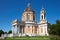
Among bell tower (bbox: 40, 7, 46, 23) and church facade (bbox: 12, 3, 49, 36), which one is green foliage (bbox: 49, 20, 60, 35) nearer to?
church facade (bbox: 12, 3, 49, 36)

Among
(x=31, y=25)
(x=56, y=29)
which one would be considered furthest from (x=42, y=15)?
(x=56, y=29)

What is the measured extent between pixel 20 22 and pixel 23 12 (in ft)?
27.1

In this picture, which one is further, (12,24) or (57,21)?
(12,24)

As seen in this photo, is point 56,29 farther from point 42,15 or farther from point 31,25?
point 42,15

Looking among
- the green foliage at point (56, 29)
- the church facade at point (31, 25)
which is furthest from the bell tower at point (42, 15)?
the green foliage at point (56, 29)

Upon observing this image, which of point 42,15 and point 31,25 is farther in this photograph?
point 42,15

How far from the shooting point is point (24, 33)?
94.6 metres

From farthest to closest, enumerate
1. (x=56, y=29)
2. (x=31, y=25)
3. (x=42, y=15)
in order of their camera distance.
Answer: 1. (x=42, y=15)
2. (x=31, y=25)
3. (x=56, y=29)

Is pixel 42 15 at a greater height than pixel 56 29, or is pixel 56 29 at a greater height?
pixel 42 15

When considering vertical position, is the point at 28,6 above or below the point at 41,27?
above

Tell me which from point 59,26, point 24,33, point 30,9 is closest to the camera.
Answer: point 59,26

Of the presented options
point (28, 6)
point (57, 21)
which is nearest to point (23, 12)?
point (28, 6)

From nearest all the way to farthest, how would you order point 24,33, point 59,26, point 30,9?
point 59,26 < point 24,33 < point 30,9

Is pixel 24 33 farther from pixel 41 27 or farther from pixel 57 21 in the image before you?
pixel 57 21
